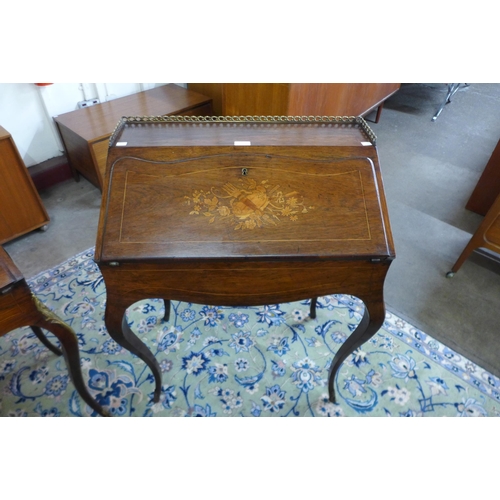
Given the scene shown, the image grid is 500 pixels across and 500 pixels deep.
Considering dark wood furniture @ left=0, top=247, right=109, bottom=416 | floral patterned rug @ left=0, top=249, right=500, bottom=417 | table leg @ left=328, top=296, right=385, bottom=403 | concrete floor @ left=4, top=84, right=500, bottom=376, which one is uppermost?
dark wood furniture @ left=0, top=247, right=109, bottom=416

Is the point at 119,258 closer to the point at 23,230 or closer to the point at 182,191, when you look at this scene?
the point at 182,191

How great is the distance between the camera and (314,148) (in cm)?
123

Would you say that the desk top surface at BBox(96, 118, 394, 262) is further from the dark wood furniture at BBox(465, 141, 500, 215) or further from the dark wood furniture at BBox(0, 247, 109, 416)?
the dark wood furniture at BBox(465, 141, 500, 215)

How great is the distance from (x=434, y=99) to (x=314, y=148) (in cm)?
432

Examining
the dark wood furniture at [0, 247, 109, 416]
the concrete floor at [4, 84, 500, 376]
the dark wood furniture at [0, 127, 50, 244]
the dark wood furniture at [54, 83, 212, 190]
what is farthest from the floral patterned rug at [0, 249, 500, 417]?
the dark wood furniture at [54, 83, 212, 190]

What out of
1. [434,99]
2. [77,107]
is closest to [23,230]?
[77,107]

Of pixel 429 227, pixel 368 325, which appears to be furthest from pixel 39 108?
pixel 429 227

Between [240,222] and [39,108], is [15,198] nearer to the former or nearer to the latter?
[39,108]

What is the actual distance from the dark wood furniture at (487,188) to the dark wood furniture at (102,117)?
221cm

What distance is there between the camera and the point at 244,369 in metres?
1.77

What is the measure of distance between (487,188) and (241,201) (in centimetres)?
240

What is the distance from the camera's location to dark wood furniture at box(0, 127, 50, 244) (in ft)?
6.96

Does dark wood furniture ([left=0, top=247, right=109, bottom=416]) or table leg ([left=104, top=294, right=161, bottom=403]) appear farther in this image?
table leg ([left=104, top=294, right=161, bottom=403])

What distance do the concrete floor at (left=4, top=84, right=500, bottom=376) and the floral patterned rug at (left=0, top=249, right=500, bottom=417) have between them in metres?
0.23
